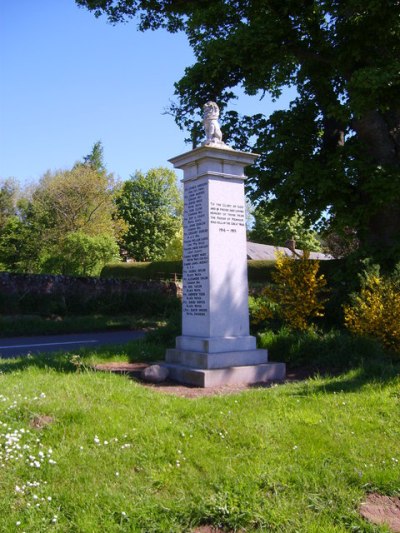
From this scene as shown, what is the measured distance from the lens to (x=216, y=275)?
27.1 ft

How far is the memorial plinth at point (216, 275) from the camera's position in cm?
810

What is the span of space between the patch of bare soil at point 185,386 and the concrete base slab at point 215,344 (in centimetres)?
65

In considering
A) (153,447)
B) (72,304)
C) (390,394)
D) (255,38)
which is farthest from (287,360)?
(72,304)

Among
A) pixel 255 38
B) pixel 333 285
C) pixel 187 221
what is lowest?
pixel 333 285

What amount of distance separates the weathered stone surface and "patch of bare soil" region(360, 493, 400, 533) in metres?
4.13

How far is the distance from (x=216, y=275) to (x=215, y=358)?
1309mm

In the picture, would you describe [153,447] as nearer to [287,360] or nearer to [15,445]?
[15,445]

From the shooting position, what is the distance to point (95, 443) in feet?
15.3

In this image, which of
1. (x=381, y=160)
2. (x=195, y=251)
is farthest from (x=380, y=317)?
(x=381, y=160)

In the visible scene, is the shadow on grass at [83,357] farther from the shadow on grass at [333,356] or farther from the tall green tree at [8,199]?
the tall green tree at [8,199]

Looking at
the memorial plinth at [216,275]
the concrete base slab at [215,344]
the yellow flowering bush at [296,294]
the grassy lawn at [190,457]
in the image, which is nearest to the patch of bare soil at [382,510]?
the grassy lawn at [190,457]

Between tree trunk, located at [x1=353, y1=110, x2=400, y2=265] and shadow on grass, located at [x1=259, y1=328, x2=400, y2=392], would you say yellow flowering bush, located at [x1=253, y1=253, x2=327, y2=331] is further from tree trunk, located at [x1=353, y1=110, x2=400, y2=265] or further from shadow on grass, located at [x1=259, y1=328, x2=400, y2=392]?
tree trunk, located at [x1=353, y1=110, x2=400, y2=265]

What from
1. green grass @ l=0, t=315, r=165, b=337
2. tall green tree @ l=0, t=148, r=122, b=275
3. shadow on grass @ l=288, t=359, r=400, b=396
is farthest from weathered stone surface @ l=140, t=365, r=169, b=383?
tall green tree @ l=0, t=148, r=122, b=275

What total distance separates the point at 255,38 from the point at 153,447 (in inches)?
429
